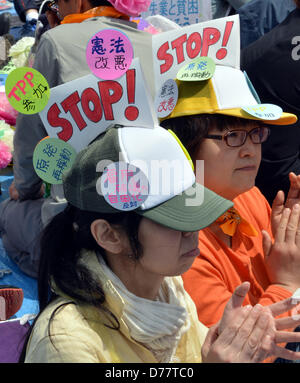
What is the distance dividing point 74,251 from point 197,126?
57 centimetres

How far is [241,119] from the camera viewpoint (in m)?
1.58

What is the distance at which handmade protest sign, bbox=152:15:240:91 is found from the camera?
164cm

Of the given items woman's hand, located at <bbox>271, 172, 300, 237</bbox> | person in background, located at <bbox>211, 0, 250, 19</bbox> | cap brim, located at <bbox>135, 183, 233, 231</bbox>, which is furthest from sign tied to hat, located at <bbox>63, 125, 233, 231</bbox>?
person in background, located at <bbox>211, 0, 250, 19</bbox>

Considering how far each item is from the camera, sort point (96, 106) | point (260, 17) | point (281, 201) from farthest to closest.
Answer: point (260, 17)
point (281, 201)
point (96, 106)

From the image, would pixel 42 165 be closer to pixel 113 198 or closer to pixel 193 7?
pixel 113 198

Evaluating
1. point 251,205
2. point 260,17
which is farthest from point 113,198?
point 260,17

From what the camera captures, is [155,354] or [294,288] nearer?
[155,354]

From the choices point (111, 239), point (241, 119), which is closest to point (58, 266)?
point (111, 239)

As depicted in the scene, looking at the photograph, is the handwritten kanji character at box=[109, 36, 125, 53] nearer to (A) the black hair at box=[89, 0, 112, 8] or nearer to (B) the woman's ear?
(B) the woman's ear

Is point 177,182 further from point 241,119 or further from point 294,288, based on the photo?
point 294,288

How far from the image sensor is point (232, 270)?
1615 millimetres

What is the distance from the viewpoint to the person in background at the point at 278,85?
6.97 ft

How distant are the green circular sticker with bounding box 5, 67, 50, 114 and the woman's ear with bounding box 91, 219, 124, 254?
291 millimetres

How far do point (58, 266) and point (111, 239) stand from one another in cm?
16
